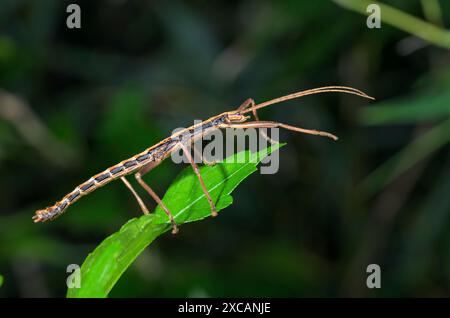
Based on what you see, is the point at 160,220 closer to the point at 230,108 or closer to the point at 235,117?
the point at 235,117

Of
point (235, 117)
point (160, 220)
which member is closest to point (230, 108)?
point (235, 117)

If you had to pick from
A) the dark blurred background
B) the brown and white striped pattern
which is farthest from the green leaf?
the dark blurred background

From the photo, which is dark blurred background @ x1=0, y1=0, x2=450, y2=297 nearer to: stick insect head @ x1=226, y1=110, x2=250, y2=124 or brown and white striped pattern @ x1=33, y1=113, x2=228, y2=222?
brown and white striped pattern @ x1=33, y1=113, x2=228, y2=222

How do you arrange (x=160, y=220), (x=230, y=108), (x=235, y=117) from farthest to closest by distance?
1. (x=230, y=108)
2. (x=235, y=117)
3. (x=160, y=220)

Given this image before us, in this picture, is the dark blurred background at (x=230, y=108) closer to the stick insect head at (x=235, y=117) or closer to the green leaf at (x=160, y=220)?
the stick insect head at (x=235, y=117)

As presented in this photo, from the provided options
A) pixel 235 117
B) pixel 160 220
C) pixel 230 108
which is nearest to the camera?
pixel 160 220

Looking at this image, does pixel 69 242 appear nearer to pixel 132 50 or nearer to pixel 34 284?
pixel 34 284

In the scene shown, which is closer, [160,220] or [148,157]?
[160,220]
